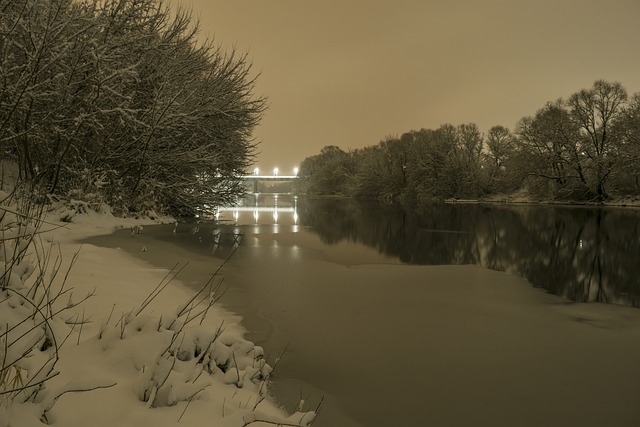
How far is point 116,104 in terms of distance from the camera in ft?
40.5

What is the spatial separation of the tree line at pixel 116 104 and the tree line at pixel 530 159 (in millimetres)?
43265

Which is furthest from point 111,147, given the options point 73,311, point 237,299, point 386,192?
point 386,192

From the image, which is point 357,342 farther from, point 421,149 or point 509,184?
point 421,149

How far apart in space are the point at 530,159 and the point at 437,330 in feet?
174

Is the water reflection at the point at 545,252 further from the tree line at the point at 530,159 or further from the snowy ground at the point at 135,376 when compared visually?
the tree line at the point at 530,159

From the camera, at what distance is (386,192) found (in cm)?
7300

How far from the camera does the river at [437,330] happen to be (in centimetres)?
355

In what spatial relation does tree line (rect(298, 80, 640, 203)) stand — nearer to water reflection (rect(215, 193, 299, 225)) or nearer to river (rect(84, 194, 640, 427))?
water reflection (rect(215, 193, 299, 225))

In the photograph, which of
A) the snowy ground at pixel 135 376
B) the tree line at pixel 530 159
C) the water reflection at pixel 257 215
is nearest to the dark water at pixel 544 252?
the water reflection at pixel 257 215

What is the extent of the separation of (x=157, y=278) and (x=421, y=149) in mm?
66112

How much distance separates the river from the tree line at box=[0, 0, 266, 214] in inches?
148

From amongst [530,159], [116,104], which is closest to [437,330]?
[116,104]

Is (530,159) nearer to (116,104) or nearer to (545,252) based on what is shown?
(545,252)

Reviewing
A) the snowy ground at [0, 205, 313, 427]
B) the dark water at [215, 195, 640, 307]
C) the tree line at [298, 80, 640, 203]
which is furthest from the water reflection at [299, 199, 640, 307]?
the tree line at [298, 80, 640, 203]
